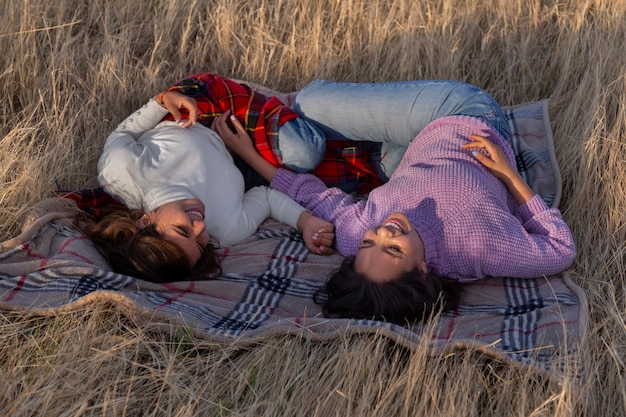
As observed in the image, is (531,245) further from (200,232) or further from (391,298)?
(200,232)

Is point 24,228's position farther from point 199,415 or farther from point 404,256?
point 404,256

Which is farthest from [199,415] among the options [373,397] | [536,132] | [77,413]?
[536,132]

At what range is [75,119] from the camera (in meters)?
3.79

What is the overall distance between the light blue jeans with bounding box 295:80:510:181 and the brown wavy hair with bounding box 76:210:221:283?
961 millimetres

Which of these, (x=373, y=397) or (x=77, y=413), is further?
(x=373, y=397)

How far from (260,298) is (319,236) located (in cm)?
45

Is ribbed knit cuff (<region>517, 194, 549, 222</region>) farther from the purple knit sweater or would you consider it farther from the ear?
the ear

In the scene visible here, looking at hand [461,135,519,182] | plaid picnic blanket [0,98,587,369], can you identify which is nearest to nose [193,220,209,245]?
plaid picnic blanket [0,98,587,369]

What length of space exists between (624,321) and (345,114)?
5.32ft

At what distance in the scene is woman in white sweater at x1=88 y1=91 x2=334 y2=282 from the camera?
118 inches

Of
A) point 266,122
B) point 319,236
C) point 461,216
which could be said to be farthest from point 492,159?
point 266,122

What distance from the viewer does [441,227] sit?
295 centimetres

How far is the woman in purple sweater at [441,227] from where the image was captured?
277cm

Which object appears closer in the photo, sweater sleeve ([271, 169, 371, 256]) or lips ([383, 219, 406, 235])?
lips ([383, 219, 406, 235])
